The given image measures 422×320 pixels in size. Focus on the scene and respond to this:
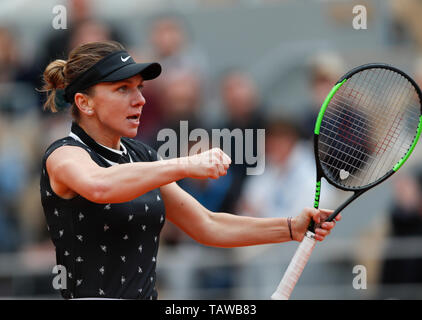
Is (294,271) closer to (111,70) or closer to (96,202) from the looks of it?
(96,202)

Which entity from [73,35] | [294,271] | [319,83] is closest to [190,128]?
[319,83]

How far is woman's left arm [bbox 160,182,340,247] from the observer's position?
4012mm

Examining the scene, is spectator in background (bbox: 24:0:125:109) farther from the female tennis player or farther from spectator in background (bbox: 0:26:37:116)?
the female tennis player

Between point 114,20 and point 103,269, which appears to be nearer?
point 103,269

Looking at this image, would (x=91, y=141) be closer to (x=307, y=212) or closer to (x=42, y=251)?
(x=307, y=212)

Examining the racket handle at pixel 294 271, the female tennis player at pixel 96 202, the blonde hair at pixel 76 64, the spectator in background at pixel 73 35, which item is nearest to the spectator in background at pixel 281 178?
the spectator in background at pixel 73 35

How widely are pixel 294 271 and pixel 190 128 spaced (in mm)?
3291

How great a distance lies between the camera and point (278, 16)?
337 inches

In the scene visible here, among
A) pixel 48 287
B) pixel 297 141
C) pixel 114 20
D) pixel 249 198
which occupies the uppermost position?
pixel 114 20

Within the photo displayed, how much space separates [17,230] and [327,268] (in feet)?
8.93

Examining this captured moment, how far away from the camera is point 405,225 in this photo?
7270 millimetres

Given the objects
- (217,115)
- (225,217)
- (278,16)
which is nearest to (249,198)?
(217,115)

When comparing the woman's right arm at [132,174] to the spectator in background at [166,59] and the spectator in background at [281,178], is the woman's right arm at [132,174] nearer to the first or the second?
the spectator in background at [281,178]

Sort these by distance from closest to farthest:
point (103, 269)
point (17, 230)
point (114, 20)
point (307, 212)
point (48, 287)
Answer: point (103, 269)
point (307, 212)
point (48, 287)
point (17, 230)
point (114, 20)
